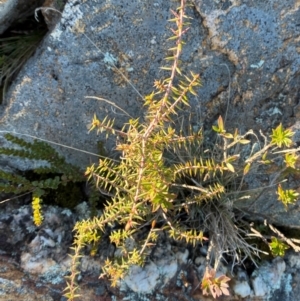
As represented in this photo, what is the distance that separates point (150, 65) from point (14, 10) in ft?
2.56

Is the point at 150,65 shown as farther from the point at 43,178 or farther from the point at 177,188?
the point at 43,178

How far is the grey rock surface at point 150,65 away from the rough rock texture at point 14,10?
0.29 metres

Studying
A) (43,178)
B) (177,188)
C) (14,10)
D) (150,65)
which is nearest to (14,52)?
(14,10)

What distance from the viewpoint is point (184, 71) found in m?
2.36

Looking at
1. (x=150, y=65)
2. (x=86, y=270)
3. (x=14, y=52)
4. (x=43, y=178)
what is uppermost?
(x=14, y=52)

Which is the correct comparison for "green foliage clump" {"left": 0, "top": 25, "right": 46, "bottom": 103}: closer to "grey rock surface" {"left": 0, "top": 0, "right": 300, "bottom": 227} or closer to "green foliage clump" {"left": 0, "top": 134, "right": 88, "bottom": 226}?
"grey rock surface" {"left": 0, "top": 0, "right": 300, "bottom": 227}

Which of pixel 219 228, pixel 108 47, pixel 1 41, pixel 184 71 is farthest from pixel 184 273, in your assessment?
pixel 1 41

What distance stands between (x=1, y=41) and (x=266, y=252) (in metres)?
1.78

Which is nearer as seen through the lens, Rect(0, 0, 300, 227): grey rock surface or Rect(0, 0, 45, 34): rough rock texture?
Rect(0, 0, 300, 227): grey rock surface

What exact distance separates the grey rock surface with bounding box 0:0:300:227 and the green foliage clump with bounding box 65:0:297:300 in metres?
0.10

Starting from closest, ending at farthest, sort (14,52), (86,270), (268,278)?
(86,270) < (268,278) < (14,52)

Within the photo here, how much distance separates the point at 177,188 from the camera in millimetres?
2371

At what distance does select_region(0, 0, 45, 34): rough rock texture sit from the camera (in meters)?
2.48

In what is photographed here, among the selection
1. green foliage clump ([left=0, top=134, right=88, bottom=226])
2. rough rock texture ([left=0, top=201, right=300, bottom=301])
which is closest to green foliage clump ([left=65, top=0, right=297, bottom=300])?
rough rock texture ([left=0, top=201, right=300, bottom=301])
